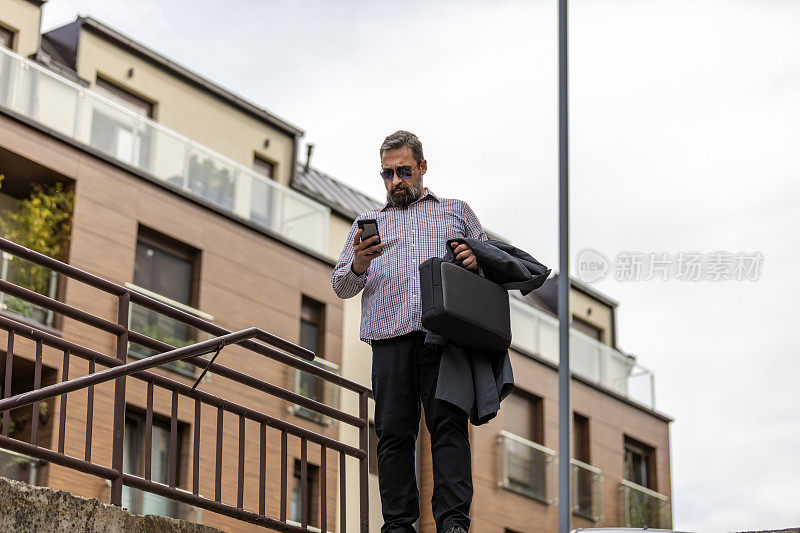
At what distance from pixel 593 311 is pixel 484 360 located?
34560 mm

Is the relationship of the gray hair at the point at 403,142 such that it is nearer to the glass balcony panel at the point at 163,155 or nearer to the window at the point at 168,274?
the window at the point at 168,274

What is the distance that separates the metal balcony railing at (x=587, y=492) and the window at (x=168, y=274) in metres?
11.7

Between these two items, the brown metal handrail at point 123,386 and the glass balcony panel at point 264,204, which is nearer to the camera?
the brown metal handrail at point 123,386

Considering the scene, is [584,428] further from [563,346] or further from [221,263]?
[563,346]

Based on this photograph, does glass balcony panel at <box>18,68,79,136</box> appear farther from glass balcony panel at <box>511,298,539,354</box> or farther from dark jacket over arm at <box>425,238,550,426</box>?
dark jacket over arm at <box>425,238,550,426</box>

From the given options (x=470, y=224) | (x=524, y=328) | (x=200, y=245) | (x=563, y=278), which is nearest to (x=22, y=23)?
(x=200, y=245)

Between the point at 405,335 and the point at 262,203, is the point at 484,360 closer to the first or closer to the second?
the point at 405,335

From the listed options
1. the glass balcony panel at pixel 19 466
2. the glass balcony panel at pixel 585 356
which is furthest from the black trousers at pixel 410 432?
the glass balcony panel at pixel 585 356

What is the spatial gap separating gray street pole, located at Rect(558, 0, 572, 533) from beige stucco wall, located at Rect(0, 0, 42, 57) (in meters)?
11.2

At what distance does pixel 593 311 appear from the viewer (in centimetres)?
4003

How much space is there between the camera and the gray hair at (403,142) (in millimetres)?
5992

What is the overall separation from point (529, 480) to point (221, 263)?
33.0ft

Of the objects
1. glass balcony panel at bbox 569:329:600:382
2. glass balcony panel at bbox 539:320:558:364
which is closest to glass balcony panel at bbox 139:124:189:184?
glass balcony panel at bbox 539:320:558:364

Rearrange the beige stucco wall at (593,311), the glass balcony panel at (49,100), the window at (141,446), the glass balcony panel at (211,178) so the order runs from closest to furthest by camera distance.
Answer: the window at (141,446)
the glass balcony panel at (49,100)
the glass balcony panel at (211,178)
the beige stucco wall at (593,311)
